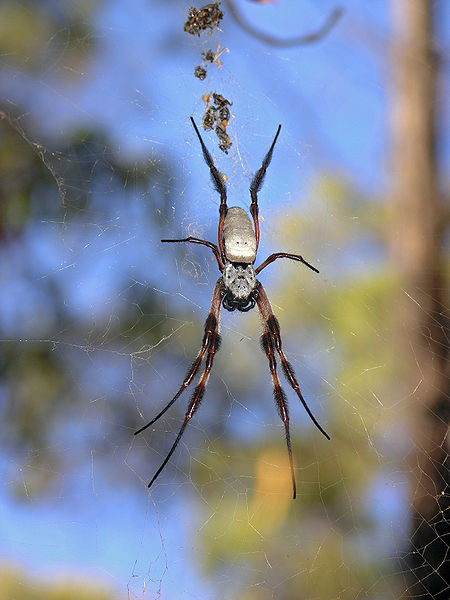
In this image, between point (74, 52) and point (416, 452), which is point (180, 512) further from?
point (74, 52)

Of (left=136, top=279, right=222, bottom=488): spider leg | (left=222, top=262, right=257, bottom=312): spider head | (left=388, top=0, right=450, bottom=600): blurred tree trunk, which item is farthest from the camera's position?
(left=388, top=0, right=450, bottom=600): blurred tree trunk

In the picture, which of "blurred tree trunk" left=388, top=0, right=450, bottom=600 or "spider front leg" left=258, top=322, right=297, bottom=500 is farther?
"blurred tree trunk" left=388, top=0, right=450, bottom=600

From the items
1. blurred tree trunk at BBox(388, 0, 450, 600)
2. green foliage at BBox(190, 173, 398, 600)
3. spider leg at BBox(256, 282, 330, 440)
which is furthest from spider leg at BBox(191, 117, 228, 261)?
blurred tree trunk at BBox(388, 0, 450, 600)

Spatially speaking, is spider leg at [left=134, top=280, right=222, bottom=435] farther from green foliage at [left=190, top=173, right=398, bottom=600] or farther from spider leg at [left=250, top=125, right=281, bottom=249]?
green foliage at [left=190, top=173, right=398, bottom=600]

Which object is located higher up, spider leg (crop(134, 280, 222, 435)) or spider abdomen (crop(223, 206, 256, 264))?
spider abdomen (crop(223, 206, 256, 264))

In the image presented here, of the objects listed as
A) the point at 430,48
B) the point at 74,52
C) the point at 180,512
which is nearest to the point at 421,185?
the point at 430,48

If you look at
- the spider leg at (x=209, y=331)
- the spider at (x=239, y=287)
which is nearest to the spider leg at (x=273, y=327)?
A: the spider at (x=239, y=287)

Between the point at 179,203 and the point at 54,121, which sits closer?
the point at 179,203
